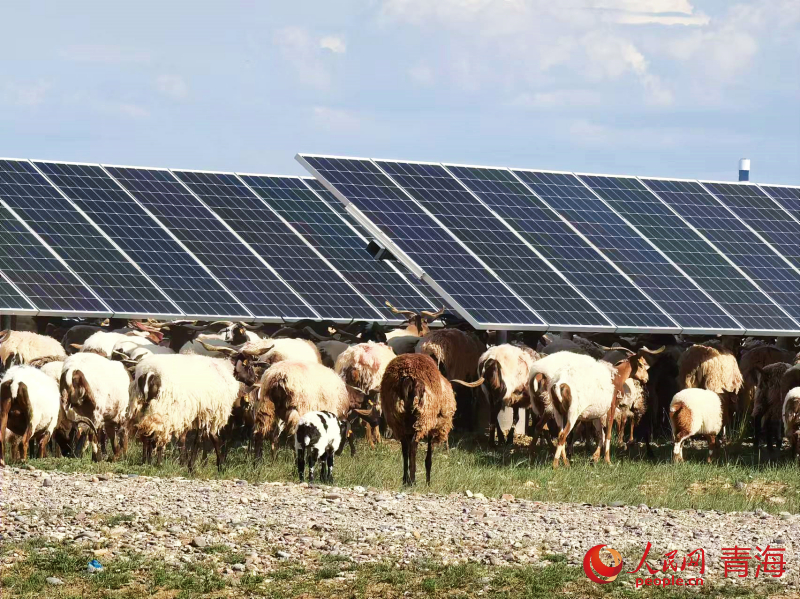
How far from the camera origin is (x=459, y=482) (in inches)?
674

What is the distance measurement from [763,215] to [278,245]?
1077 centimetres

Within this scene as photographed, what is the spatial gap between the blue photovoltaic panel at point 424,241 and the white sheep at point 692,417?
2.80 metres

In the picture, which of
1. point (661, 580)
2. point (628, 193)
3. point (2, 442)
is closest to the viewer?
point (661, 580)

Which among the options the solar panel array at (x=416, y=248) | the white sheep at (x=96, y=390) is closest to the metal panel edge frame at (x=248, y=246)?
the solar panel array at (x=416, y=248)

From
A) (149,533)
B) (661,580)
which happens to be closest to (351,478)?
(149,533)

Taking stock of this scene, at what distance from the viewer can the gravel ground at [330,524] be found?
38.1 ft

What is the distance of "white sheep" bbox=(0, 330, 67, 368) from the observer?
21.2 metres

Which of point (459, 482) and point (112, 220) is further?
point (112, 220)

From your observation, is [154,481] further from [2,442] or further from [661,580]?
[661,580]

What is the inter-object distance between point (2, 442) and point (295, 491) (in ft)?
13.4

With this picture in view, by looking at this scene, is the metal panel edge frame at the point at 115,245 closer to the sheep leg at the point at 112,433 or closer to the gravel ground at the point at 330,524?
the sheep leg at the point at 112,433

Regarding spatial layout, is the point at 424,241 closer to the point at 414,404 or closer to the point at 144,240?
the point at 144,240

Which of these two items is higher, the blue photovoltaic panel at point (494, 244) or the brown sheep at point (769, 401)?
the blue photovoltaic panel at point (494, 244)

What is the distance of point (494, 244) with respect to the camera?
2494 centimetres
